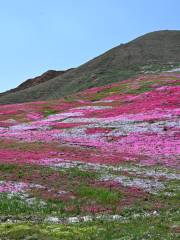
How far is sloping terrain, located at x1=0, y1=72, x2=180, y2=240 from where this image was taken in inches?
808

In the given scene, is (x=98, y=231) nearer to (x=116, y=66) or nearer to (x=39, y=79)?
(x=116, y=66)

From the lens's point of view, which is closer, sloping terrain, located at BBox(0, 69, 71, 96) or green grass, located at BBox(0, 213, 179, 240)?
green grass, located at BBox(0, 213, 179, 240)

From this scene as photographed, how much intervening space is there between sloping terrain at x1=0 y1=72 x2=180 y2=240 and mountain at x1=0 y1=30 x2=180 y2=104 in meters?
57.9

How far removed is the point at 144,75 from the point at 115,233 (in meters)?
111

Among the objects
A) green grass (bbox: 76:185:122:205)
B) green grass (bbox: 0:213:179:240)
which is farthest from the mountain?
green grass (bbox: 0:213:179:240)

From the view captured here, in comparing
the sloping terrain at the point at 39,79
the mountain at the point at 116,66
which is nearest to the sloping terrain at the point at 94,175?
the mountain at the point at 116,66

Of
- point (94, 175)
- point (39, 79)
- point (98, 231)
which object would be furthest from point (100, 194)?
point (39, 79)

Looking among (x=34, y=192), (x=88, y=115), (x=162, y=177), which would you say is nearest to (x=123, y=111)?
(x=88, y=115)

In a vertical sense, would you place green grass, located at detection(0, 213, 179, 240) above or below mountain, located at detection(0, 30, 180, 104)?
below

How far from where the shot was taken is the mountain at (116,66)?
450 ft

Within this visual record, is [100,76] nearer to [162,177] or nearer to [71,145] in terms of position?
[71,145]

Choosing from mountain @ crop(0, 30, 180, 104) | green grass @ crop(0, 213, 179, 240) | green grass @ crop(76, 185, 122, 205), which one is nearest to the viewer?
green grass @ crop(0, 213, 179, 240)

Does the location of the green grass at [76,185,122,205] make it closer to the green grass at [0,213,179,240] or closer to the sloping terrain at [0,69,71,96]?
the green grass at [0,213,179,240]

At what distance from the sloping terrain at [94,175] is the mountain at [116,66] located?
190 ft
